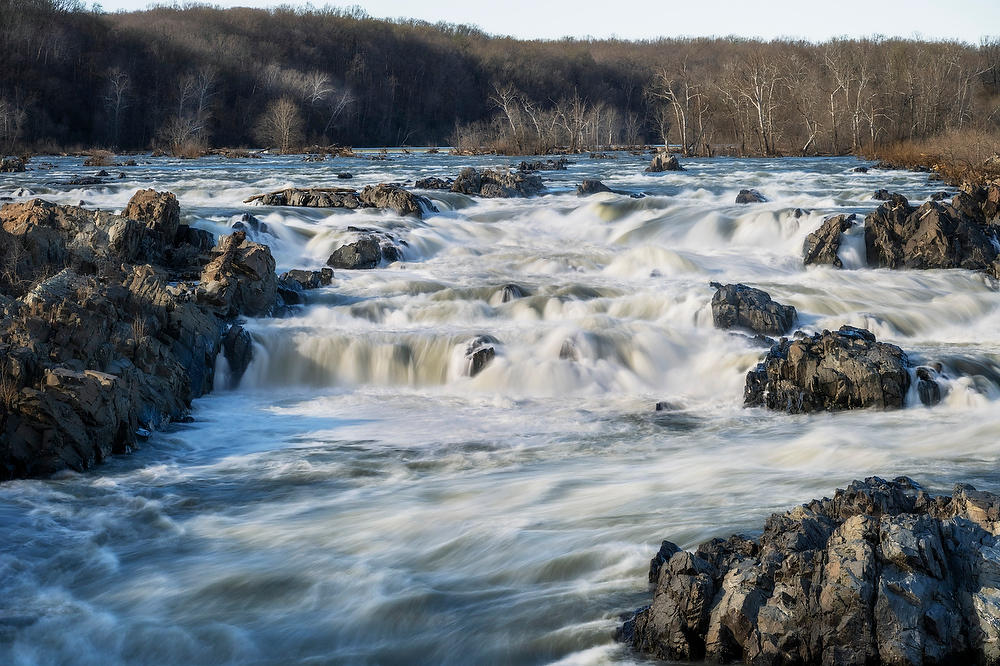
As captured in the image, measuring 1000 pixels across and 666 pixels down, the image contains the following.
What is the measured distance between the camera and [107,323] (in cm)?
1088

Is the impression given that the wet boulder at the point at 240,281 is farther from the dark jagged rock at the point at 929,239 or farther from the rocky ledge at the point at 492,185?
the rocky ledge at the point at 492,185

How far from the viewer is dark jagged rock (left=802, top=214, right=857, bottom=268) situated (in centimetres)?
1809

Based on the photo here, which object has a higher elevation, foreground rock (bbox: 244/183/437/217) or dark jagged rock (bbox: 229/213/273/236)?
foreground rock (bbox: 244/183/437/217)

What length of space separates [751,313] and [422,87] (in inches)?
3125

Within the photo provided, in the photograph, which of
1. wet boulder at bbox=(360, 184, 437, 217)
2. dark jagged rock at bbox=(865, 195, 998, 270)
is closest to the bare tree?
wet boulder at bbox=(360, 184, 437, 217)

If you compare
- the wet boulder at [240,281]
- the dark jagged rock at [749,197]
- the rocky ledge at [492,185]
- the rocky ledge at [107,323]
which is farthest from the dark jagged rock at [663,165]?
the wet boulder at [240,281]

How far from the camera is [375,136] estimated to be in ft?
258

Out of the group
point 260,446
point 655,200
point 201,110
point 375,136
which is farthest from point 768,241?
point 375,136

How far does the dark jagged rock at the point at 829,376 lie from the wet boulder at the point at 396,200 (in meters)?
12.8

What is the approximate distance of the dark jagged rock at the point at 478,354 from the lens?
1266 centimetres

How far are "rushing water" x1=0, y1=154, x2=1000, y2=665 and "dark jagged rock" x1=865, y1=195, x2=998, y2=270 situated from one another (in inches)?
19.5

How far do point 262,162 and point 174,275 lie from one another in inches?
1054

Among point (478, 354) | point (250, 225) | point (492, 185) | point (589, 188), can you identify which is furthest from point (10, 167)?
point (478, 354)

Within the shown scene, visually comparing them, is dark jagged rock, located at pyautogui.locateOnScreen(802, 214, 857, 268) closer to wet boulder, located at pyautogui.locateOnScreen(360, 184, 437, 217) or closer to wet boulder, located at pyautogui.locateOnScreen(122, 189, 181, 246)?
wet boulder, located at pyautogui.locateOnScreen(360, 184, 437, 217)
